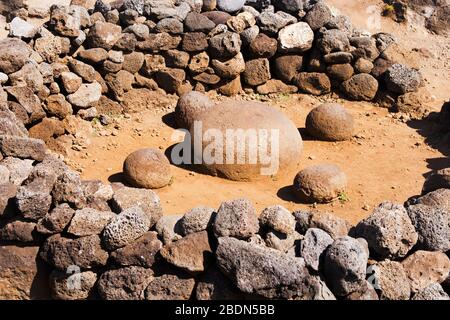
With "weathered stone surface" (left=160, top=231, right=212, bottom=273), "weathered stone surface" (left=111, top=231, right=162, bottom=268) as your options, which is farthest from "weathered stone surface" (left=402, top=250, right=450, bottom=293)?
"weathered stone surface" (left=111, top=231, right=162, bottom=268)

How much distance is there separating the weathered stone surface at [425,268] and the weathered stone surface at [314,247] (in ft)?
2.93

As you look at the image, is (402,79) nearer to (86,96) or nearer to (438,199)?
(438,199)

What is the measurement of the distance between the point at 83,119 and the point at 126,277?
6.49m

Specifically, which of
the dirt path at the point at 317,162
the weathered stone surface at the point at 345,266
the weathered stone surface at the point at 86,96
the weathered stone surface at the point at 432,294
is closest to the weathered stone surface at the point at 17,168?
the dirt path at the point at 317,162

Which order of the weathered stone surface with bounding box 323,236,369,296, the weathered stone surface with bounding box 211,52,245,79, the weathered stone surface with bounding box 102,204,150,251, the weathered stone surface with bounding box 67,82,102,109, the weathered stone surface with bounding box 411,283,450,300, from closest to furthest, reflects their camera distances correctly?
the weathered stone surface with bounding box 323,236,369,296
the weathered stone surface with bounding box 411,283,450,300
the weathered stone surface with bounding box 102,204,150,251
the weathered stone surface with bounding box 67,82,102,109
the weathered stone surface with bounding box 211,52,245,79

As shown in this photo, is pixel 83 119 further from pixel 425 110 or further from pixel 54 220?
pixel 425 110

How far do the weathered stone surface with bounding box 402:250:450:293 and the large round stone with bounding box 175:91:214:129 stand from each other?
21.2ft

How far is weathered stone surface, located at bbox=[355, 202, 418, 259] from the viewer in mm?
6340

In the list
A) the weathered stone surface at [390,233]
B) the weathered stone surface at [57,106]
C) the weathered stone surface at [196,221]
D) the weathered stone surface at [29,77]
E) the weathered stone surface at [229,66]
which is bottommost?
the weathered stone surface at [57,106]

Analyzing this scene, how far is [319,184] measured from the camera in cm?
972

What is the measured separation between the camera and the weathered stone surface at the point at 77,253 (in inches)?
258

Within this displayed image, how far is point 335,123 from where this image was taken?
11977 mm

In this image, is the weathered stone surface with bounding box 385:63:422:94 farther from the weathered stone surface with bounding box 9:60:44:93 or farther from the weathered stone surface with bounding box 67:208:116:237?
the weathered stone surface with bounding box 67:208:116:237

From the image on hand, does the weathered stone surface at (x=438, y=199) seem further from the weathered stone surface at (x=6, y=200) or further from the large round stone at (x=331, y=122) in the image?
the weathered stone surface at (x=6, y=200)
